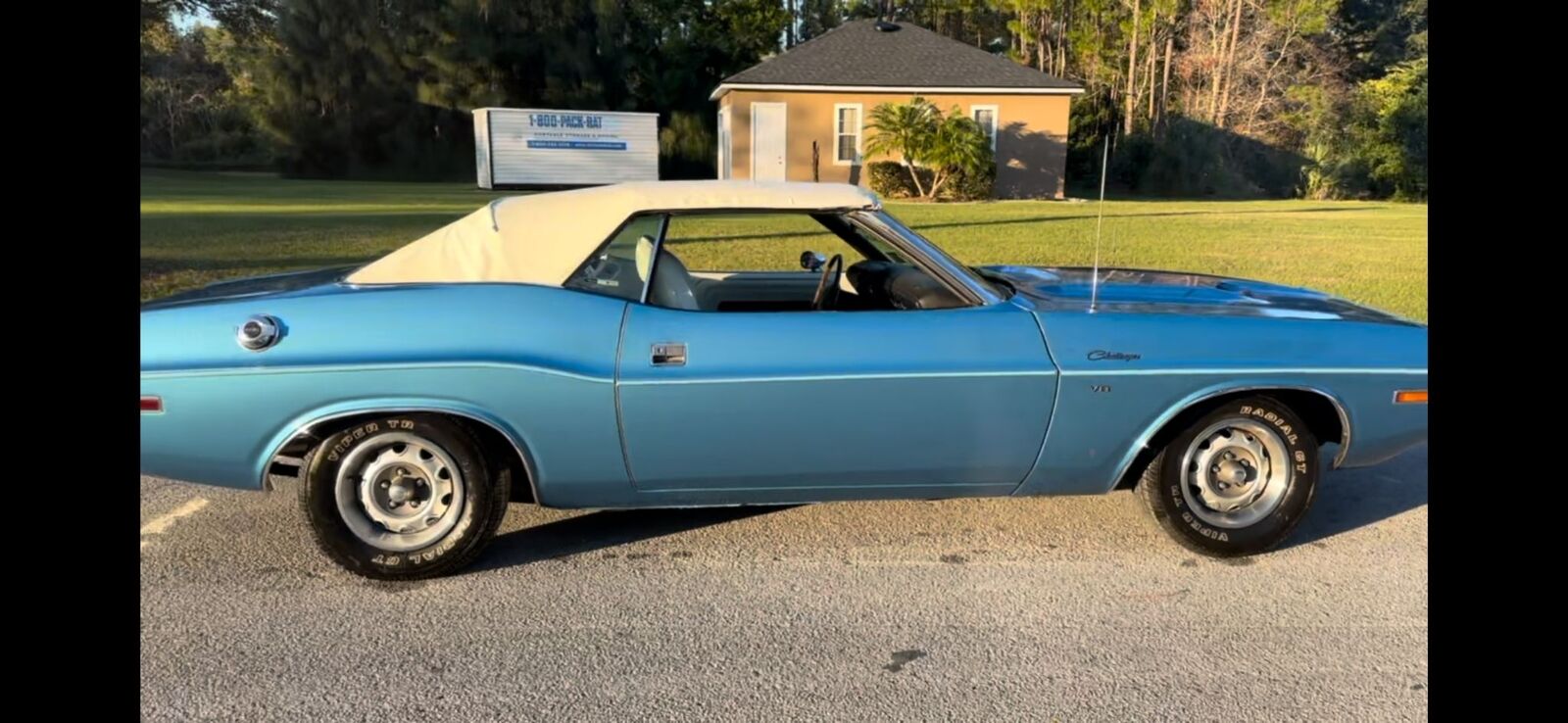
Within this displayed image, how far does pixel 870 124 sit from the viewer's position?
24.9m

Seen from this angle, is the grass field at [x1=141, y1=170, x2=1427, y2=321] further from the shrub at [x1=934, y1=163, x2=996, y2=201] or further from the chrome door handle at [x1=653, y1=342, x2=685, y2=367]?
the chrome door handle at [x1=653, y1=342, x2=685, y2=367]

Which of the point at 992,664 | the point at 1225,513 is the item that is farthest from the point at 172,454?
the point at 1225,513

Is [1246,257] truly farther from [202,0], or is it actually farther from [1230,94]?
[202,0]

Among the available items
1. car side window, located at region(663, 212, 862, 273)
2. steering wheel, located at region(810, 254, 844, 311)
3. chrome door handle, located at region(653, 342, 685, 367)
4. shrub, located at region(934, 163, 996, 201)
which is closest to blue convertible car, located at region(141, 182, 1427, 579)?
chrome door handle, located at region(653, 342, 685, 367)

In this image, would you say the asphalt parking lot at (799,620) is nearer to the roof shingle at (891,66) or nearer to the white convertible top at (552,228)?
the white convertible top at (552,228)

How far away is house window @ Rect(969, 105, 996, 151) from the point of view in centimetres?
2570

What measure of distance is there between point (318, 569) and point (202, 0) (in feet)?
160

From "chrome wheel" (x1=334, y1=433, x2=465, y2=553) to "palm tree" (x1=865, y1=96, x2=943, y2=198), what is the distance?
21.9 meters

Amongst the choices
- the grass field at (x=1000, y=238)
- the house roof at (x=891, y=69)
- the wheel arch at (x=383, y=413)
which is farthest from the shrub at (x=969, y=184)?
the wheel arch at (x=383, y=413)

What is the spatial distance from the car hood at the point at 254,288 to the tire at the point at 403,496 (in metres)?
0.66

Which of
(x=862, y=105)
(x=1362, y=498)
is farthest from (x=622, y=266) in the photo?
(x=862, y=105)

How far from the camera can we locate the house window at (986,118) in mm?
25703

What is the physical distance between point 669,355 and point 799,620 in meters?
0.94

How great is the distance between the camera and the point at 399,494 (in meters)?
3.26
